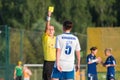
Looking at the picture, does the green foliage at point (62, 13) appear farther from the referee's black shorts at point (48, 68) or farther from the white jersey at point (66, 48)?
the white jersey at point (66, 48)

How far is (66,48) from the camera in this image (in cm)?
1363

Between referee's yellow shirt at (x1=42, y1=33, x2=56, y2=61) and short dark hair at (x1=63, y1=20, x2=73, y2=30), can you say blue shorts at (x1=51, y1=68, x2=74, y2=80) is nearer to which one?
short dark hair at (x1=63, y1=20, x2=73, y2=30)

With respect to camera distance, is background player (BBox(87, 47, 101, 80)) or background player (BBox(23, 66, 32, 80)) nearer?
background player (BBox(87, 47, 101, 80))

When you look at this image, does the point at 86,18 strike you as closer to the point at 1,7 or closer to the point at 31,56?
the point at 1,7

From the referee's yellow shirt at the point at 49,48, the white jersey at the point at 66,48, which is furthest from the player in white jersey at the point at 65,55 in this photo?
A: the referee's yellow shirt at the point at 49,48

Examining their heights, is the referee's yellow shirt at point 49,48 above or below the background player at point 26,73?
above

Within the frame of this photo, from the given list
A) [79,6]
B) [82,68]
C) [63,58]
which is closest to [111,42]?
[82,68]

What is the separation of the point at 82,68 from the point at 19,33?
3.52 metres

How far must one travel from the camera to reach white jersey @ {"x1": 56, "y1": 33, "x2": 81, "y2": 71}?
13.6m

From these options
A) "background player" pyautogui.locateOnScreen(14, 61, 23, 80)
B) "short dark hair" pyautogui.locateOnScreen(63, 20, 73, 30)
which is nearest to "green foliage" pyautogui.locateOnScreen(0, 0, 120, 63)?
"background player" pyautogui.locateOnScreen(14, 61, 23, 80)

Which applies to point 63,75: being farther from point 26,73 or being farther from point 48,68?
point 26,73

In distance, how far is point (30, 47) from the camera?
31.3 m

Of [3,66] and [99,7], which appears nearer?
[3,66]

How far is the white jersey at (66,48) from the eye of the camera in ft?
44.5
